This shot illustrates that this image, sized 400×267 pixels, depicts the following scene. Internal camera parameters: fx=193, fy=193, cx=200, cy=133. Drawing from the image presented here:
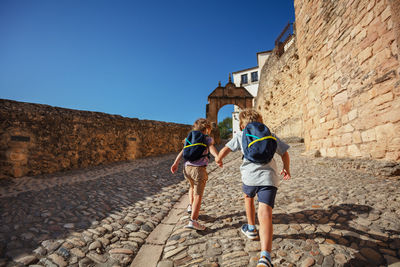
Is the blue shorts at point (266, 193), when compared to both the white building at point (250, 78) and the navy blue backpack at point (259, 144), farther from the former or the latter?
the white building at point (250, 78)

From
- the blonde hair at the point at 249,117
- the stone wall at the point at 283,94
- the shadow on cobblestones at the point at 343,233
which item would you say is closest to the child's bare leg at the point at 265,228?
the shadow on cobblestones at the point at 343,233

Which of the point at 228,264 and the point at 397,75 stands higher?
the point at 397,75

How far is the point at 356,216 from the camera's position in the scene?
2279 mm

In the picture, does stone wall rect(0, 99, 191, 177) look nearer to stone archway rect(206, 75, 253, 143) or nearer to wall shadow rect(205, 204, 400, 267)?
wall shadow rect(205, 204, 400, 267)

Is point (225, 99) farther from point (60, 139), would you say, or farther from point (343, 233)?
point (343, 233)

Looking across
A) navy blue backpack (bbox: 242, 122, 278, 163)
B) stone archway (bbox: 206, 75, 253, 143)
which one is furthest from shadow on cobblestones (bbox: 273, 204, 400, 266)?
stone archway (bbox: 206, 75, 253, 143)

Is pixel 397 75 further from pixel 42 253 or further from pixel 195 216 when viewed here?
pixel 42 253

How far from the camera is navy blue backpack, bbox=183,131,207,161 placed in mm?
2574

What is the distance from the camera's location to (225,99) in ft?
69.3

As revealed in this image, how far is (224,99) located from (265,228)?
2008cm

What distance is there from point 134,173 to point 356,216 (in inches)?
218

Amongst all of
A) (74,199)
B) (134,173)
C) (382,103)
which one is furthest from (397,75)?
(134,173)

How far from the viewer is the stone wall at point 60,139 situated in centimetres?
520

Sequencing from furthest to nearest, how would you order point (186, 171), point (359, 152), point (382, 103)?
point (359, 152), point (382, 103), point (186, 171)
